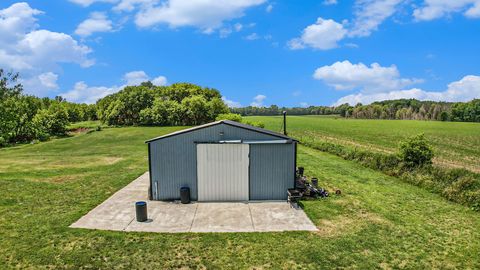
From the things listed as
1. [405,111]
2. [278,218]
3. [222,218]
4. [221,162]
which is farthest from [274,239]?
[405,111]

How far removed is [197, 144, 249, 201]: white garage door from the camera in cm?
1270

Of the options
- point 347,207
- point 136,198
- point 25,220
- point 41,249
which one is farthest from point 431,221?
point 25,220

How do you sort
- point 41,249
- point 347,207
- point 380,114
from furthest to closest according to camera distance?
point 380,114
point 347,207
point 41,249

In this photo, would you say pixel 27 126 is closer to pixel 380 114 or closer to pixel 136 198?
pixel 136 198

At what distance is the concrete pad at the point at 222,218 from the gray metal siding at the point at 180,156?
49.8 inches

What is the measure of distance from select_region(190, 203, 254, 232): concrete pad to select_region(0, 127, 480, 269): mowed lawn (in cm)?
49

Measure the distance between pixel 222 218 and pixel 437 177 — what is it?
11.5 metres

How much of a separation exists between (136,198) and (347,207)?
29.0 feet

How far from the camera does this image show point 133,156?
26.3 metres

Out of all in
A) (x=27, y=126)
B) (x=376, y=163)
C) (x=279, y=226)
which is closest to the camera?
(x=279, y=226)

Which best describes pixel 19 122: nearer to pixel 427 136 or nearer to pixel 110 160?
pixel 110 160

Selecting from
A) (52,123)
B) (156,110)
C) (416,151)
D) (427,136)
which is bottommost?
(427,136)

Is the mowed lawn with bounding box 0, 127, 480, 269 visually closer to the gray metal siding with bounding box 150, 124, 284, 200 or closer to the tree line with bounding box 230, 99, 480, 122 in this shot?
the gray metal siding with bounding box 150, 124, 284, 200

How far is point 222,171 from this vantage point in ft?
41.9
